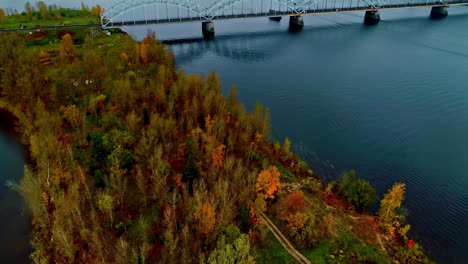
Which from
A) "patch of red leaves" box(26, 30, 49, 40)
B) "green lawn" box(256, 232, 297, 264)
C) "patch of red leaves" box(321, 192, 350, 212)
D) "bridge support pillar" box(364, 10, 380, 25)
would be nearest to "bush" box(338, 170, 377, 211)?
"patch of red leaves" box(321, 192, 350, 212)

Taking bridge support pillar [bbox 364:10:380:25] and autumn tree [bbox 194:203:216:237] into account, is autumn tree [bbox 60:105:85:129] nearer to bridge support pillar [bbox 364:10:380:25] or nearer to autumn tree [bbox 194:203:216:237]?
autumn tree [bbox 194:203:216:237]

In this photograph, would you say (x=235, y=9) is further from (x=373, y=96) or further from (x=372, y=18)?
(x=373, y=96)

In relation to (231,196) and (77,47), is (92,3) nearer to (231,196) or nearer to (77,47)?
(77,47)

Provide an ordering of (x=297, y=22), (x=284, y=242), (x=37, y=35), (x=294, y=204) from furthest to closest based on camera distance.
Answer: (x=297, y=22)
(x=37, y=35)
(x=294, y=204)
(x=284, y=242)

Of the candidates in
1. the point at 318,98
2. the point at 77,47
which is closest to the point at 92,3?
the point at 77,47

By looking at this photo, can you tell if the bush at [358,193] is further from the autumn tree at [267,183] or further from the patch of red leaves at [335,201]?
the autumn tree at [267,183]

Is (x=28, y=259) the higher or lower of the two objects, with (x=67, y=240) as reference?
lower

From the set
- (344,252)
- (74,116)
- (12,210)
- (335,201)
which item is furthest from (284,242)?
(74,116)
